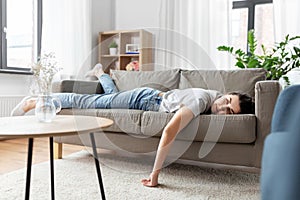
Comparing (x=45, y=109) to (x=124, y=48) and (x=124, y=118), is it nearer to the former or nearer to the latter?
(x=124, y=118)

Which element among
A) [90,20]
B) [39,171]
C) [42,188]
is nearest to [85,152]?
[39,171]

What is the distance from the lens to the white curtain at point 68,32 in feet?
10.8

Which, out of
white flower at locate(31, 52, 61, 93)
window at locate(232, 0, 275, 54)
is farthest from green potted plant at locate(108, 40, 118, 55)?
window at locate(232, 0, 275, 54)

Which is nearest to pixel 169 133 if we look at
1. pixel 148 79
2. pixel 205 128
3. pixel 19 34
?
pixel 205 128

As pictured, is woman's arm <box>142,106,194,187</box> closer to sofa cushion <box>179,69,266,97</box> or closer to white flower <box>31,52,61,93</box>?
sofa cushion <box>179,69,266,97</box>

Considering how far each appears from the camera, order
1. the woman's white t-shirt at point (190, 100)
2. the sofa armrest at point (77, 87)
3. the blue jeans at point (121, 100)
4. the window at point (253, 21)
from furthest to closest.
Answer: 1. the window at point (253, 21)
2. the sofa armrest at point (77, 87)
3. the blue jeans at point (121, 100)
4. the woman's white t-shirt at point (190, 100)

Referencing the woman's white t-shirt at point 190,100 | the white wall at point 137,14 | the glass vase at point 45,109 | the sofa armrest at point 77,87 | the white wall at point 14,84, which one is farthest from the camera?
the white wall at point 137,14

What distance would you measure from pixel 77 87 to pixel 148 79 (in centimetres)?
59

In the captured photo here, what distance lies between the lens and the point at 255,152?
1567 millimetres

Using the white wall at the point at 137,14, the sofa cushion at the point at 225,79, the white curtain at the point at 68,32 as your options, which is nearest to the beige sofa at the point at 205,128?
the sofa cushion at the point at 225,79

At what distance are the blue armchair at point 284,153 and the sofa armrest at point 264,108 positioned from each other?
110cm

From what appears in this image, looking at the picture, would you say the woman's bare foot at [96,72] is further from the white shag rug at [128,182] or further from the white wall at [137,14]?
the white shag rug at [128,182]

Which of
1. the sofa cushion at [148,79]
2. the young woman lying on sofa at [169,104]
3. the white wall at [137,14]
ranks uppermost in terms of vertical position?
the white wall at [137,14]

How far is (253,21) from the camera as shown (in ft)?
10.9
